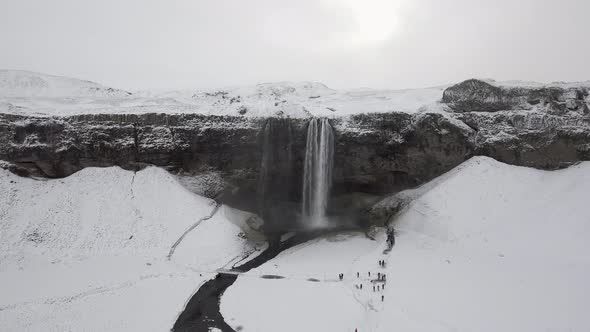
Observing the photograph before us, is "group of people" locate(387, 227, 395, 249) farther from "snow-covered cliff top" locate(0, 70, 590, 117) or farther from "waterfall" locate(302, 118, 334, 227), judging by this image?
"snow-covered cliff top" locate(0, 70, 590, 117)

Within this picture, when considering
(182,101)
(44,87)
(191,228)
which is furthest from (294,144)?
(44,87)

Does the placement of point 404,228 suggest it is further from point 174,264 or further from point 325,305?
point 174,264

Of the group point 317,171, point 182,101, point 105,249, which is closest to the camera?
point 105,249

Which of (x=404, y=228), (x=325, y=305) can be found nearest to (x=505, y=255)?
(x=404, y=228)

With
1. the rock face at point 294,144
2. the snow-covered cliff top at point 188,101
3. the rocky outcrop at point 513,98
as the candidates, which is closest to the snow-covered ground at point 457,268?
the rock face at point 294,144

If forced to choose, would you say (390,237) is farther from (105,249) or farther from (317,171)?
(105,249)

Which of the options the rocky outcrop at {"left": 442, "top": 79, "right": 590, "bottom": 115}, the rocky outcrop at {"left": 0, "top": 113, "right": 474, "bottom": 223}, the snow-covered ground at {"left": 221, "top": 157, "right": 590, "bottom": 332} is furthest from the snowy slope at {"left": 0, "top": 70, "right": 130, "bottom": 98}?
the rocky outcrop at {"left": 442, "top": 79, "right": 590, "bottom": 115}

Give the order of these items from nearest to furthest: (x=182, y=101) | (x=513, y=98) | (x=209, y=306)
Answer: (x=209, y=306) → (x=513, y=98) → (x=182, y=101)
